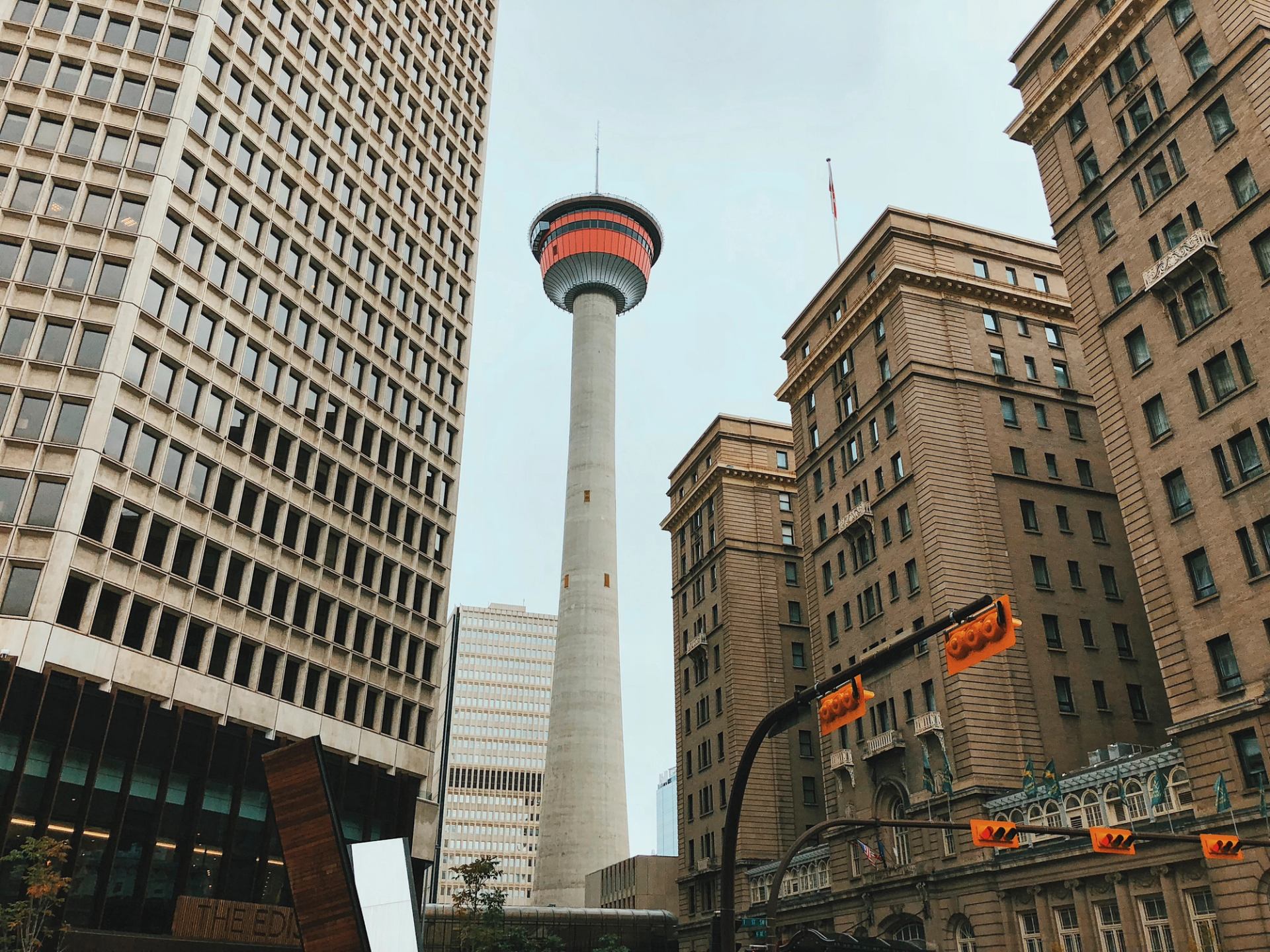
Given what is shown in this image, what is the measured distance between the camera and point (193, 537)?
1745 inches

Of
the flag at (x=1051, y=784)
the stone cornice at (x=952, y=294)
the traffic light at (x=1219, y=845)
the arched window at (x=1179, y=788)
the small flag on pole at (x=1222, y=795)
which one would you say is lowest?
the traffic light at (x=1219, y=845)

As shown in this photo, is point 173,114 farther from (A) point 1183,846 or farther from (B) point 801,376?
(A) point 1183,846

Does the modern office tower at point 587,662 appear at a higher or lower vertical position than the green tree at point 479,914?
higher

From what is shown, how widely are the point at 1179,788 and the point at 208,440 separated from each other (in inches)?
1628

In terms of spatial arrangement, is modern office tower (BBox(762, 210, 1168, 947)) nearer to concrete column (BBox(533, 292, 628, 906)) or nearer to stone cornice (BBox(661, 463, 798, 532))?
stone cornice (BBox(661, 463, 798, 532))

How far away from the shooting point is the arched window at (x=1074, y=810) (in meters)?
45.5

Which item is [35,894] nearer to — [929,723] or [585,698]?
[929,723]

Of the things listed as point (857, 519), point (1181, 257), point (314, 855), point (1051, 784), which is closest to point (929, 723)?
point (1051, 784)

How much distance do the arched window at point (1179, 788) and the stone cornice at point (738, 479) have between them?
50973 millimetres

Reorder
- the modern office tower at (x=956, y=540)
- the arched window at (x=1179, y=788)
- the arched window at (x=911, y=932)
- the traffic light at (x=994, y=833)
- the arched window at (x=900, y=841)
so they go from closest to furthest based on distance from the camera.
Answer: the traffic light at (x=994, y=833), the arched window at (x=1179, y=788), the arched window at (x=911, y=932), the modern office tower at (x=956, y=540), the arched window at (x=900, y=841)

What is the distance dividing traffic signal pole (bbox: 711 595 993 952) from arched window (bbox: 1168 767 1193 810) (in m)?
28.7

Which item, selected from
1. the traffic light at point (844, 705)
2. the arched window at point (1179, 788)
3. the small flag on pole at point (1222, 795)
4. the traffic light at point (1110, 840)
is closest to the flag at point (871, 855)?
the arched window at point (1179, 788)

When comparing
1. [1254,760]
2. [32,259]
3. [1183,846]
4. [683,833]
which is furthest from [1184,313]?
[683,833]

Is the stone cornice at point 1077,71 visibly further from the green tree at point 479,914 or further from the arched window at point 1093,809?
the green tree at point 479,914
